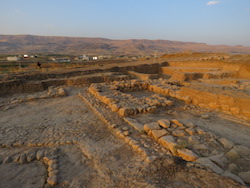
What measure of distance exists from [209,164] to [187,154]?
0.38 meters

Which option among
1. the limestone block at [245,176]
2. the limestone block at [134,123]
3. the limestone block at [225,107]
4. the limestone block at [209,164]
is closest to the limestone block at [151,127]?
the limestone block at [134,123]

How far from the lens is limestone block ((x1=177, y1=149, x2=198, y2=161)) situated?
2.97 m

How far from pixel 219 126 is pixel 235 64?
35.4 ft

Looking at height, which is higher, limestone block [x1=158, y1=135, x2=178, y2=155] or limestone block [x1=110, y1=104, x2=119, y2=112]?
limestone block [x1=158, y1=135, x2=178, y2=155]

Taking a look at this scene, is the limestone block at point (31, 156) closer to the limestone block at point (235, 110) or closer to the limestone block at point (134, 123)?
the limestone block at point (134, 123)

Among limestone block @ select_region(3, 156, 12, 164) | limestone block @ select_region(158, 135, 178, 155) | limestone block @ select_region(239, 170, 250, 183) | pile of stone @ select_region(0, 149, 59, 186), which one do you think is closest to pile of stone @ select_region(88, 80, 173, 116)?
limestone block @ select_region(158, 135, 178, 155)

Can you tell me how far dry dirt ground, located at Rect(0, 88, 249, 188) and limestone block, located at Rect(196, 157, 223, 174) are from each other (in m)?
0.17

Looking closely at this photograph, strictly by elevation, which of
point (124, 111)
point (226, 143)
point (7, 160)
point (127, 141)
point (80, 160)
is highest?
point (226, 143)

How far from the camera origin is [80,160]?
332 centimetres

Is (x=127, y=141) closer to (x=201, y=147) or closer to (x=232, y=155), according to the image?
(x=201, y=147)

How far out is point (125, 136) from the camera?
13.0 feet

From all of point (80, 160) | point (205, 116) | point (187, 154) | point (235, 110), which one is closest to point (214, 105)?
point (235, 110)

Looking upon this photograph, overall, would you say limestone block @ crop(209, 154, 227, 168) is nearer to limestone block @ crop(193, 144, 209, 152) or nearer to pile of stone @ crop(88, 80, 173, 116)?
limestone block @ crop(193, 144, 209, 152)

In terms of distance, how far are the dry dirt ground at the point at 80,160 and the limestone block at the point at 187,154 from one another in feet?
0.70
